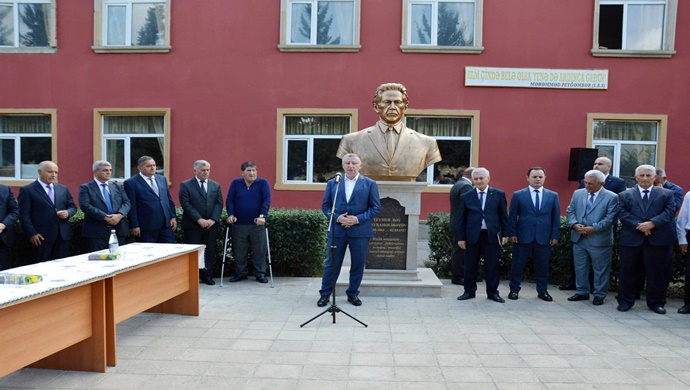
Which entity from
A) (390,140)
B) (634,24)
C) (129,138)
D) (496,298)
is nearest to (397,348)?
(496,298)

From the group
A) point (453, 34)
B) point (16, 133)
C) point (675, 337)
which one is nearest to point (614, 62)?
point (453, 34)

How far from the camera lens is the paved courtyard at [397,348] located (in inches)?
140

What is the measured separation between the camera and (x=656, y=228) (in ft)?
18.3

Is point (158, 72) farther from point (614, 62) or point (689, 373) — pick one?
point (689, 373)

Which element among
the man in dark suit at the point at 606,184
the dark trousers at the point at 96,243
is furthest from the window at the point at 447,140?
the dark trousers at the point at 96,243

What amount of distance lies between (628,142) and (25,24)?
14408 mm

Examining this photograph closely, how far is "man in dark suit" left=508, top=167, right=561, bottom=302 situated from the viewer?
242 inches

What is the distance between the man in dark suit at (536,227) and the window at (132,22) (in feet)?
30.5

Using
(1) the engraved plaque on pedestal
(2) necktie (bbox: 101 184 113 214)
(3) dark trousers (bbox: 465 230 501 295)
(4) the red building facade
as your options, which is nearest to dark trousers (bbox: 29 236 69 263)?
(2) necktie (bbox: 101 184 113 214)

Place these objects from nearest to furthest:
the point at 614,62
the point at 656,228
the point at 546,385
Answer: the point at 546,385
the point at 656,228
the point at 614,62

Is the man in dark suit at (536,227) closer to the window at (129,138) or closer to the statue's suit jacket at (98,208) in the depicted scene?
the statue's suit jacket at (98,208)

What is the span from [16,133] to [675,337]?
45.1ft

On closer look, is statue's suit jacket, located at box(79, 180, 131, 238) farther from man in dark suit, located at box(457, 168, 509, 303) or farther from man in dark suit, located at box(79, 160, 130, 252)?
man in dark suit, located at box(457, 168, 509, 303)

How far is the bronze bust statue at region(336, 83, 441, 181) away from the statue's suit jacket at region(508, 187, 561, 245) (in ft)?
4.23
